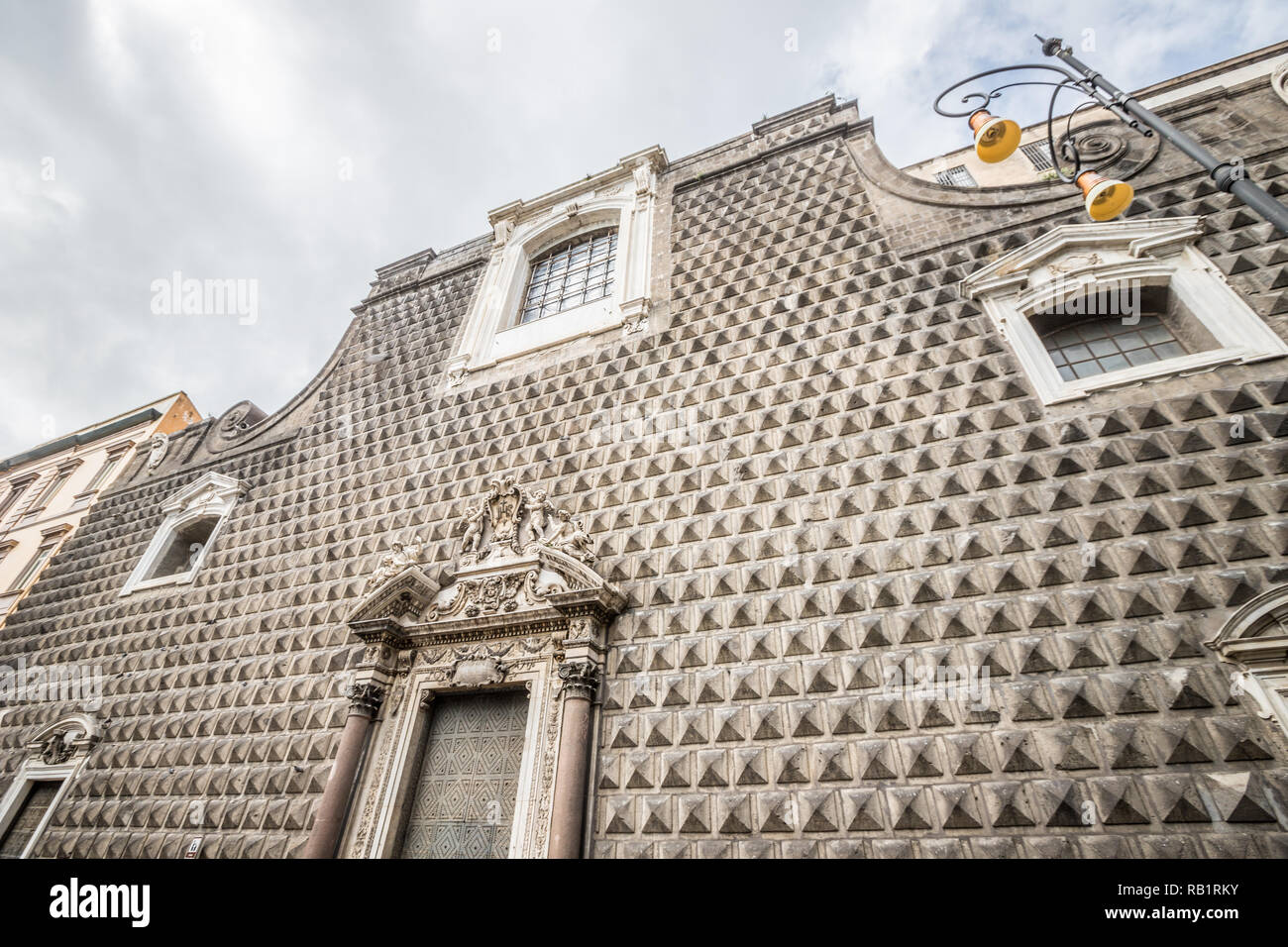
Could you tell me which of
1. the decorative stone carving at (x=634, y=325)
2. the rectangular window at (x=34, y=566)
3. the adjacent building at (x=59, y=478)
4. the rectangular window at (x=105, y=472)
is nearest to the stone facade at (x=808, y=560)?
the decorative stone carving at (x=634, y=325)

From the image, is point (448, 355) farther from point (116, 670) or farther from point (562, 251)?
point (116, 670)

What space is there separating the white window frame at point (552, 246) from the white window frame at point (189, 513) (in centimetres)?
466

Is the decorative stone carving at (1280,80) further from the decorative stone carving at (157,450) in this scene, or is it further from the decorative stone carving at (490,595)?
the decorative stone carving at (157,450)

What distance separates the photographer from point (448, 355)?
32.9ft

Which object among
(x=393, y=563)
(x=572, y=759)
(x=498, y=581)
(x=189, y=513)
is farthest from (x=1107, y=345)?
(x=189, y=513)

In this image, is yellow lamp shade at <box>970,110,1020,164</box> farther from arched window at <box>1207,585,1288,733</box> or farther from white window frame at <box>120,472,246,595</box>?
white window frame at <box>120,472,246,595</box>

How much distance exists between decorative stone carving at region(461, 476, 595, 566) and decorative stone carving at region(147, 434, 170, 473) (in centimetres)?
947

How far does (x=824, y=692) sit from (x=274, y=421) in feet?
36.5

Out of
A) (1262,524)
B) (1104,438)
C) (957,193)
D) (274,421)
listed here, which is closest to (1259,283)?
(1104,438)

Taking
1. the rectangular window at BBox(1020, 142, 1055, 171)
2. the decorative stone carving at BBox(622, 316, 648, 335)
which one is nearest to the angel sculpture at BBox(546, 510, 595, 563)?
the decorative stone carving at BBox(622, 316, 648, 335)

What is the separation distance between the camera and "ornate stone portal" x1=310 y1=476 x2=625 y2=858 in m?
5.29

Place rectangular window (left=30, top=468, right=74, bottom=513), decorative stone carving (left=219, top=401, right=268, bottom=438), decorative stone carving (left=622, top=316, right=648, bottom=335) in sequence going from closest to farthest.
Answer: decorative stone carving (left=622, top=316, right=648, bottom=335) < decorative stone carving (left=219, top=401, right=268, bottom=438) < rectangular window (left=30, top=468, right=74, bottom=513)

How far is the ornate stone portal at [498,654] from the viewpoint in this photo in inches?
208

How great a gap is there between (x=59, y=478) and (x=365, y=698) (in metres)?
17.2
